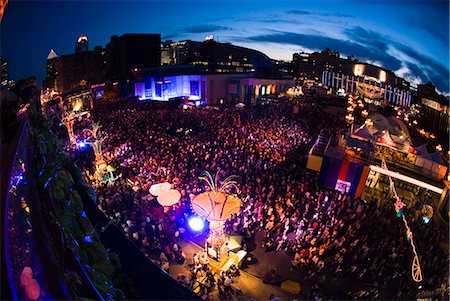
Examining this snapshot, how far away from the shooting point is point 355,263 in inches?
410

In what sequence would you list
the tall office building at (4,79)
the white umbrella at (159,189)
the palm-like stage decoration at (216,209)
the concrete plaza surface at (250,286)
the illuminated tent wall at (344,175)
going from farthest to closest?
the illuminated tent wall at (344,175) → the white umbrella at (159,189) → the palm-like stage decoration at (216,209) → the concrete plaza surface at (250,286) → the tall office building at (4,79)

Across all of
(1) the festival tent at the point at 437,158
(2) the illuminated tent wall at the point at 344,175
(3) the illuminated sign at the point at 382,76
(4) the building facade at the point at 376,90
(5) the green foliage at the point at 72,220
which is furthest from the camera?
(3) the illuminated sign at the point at 382,76

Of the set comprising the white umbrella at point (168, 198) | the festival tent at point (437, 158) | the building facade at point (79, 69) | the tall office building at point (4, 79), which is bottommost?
the building facade at point (79, 69)

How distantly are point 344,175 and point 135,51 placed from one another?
226ft

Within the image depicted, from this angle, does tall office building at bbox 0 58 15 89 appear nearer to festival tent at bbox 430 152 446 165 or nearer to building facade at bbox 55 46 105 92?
festival tent at bbox 430 152 446 165

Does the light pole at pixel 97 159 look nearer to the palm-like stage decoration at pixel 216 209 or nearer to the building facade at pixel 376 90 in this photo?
the palm-like stage decoration at pixel 216 209

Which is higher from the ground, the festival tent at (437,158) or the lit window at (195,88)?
the festival tent at (437,158)

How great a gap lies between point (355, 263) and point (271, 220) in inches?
136

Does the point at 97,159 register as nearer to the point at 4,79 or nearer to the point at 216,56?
the point at 4,79

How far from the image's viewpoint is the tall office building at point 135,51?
231ft

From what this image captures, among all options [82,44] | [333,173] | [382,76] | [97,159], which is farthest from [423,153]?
[82,44]

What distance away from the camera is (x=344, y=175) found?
1589cm

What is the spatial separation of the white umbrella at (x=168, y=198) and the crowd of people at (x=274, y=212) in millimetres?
779

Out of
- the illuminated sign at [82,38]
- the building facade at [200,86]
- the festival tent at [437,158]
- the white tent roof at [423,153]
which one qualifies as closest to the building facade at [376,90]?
the building facade at [200,86]
